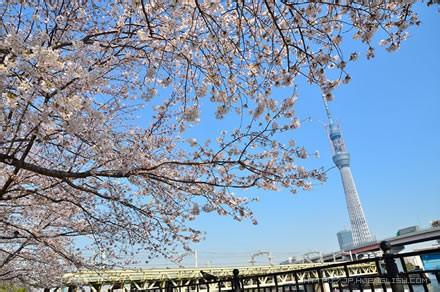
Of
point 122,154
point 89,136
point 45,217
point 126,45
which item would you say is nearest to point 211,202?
point 122,154

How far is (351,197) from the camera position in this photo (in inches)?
3836

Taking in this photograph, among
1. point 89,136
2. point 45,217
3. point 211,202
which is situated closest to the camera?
point 89,136

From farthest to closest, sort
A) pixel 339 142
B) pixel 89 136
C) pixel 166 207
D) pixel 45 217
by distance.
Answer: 1. pixel 339 142
2. pixel 45 217
3. pixel 166 207
4. pixel 89 136

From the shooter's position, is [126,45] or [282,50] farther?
[126,45]

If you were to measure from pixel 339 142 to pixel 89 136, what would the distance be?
113443mm

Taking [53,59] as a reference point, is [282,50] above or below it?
above

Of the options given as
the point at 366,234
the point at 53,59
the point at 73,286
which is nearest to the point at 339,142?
the point at 366,234

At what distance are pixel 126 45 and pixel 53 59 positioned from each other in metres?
2.07

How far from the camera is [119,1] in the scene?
4289 millimetres

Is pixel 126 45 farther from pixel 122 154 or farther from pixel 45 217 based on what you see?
pixel 45 217

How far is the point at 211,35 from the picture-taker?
3236 millimetres

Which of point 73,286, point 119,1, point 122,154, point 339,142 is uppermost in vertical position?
point 339,142

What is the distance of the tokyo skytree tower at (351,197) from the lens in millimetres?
94875

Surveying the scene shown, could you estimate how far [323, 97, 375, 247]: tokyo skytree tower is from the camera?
311ft
